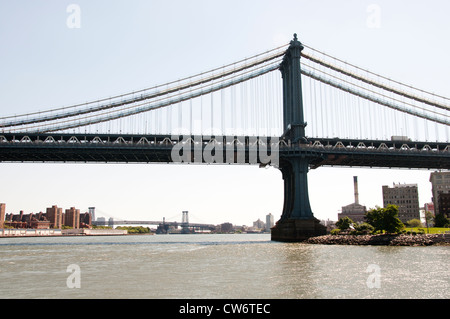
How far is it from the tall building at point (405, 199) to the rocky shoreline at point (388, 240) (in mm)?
114937

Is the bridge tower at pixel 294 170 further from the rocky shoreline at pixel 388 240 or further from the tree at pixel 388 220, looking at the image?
the tree at pixel 388 220

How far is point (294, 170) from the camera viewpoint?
225 ft

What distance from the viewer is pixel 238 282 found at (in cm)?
2172

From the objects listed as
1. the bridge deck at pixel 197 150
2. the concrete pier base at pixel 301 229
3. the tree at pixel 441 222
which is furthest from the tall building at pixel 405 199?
the concrete pier base at pixel 301 229

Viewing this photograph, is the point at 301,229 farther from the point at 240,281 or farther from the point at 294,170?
the point at 240,281

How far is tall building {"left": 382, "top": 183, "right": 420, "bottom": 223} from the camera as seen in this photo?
165 meters

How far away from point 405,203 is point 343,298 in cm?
16419

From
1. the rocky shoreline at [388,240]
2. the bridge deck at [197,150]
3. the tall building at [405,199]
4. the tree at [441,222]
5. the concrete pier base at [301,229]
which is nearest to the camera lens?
the rocky shoreline at [388,240]

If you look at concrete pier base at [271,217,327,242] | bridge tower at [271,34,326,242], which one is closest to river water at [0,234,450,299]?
concrete pier base at [271,217,327,242]

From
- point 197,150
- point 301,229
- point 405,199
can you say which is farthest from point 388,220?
point 405,199

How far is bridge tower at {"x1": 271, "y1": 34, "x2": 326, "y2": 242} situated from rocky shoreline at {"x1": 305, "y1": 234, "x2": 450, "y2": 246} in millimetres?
3042

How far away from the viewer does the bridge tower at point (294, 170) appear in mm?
65000

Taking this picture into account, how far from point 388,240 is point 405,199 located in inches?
4819
